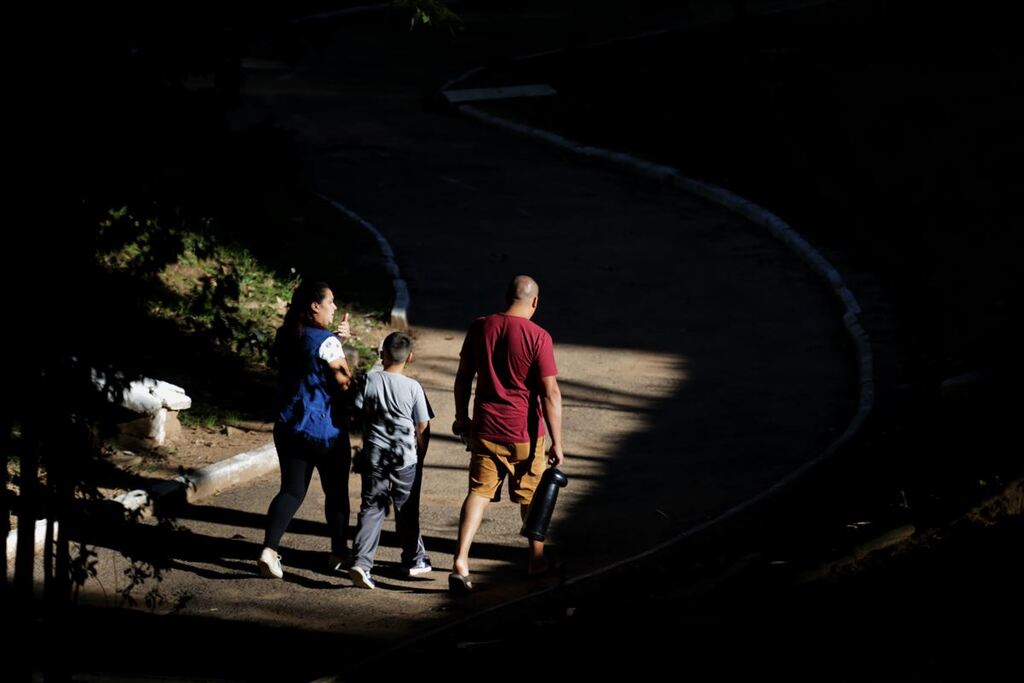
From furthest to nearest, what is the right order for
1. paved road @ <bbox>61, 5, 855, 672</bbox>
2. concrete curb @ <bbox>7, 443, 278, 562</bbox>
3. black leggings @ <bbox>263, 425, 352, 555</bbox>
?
concrete curb @ <bbox>7, 443, 278, 562</bbox>, paved road @ <bbox>61, 5, 855, 672</bbox>, black leggings @ <bbox>263, 425, 352, 555</bbox>

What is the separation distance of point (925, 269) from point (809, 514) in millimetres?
7971

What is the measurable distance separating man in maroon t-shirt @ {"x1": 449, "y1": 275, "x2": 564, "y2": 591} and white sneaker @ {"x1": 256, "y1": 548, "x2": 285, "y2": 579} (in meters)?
1.13

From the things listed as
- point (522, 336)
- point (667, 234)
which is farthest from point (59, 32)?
point (667, 234)

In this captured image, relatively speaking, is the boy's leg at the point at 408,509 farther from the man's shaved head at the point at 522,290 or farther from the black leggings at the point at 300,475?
the man's shaved head at the point at 522,290

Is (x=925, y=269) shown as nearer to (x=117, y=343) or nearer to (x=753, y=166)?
(x=753, y=166)

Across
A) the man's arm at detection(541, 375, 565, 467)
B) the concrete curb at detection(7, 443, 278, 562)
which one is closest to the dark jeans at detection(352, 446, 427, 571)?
the man's arm at detection(541, 375, 565, 467)

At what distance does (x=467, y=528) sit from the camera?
869cm

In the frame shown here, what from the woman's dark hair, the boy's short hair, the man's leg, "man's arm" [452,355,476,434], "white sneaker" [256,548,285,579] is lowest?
"white sneaker" [256,548,285,579]

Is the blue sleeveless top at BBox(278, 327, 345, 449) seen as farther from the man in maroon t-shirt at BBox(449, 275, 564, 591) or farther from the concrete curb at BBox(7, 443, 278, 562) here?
the concrete curb at BBox(7, 443, 278, 562)

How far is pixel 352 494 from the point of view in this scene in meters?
10.5

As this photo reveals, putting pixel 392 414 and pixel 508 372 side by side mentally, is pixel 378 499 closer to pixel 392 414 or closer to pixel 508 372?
pixel 392 414

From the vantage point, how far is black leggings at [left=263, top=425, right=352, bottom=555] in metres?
8.62

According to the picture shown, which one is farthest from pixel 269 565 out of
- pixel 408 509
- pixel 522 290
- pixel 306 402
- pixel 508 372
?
pixel 522 290

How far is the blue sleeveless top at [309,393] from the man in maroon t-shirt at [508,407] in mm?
793
